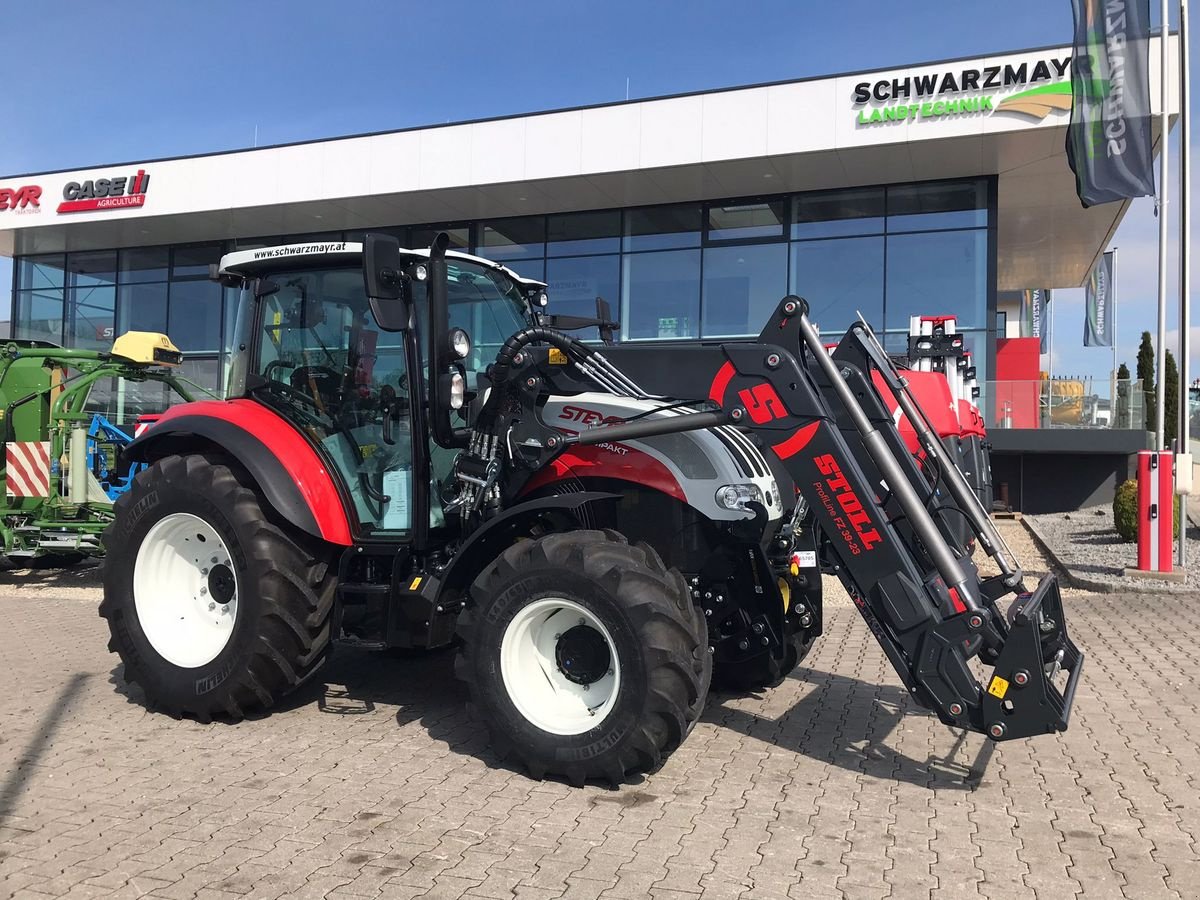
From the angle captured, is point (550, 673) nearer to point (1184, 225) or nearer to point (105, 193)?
point (1184, 225)

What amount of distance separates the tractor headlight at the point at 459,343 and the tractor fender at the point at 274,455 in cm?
100

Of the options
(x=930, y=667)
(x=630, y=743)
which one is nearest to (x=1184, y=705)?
(x=930, y=667)

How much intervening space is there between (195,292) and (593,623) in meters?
21.4

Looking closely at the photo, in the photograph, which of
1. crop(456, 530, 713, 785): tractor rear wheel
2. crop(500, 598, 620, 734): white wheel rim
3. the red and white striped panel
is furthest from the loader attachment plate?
the red and white striped panel

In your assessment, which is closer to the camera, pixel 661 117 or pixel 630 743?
pixel 630 743

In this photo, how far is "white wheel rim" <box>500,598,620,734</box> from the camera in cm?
442

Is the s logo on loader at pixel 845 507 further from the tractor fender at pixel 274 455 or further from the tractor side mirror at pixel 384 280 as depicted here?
the tractor fender at pixel 274 455

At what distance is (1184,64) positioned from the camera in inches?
478

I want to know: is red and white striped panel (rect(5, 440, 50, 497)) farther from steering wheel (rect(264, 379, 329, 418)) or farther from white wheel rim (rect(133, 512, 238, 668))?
steering wheel (rect(264, 379, 329, 418))

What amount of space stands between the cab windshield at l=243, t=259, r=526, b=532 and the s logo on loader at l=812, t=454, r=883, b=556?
190 cm

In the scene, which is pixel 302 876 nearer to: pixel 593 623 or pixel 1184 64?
pixel 593 623

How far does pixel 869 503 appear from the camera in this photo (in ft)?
13.7

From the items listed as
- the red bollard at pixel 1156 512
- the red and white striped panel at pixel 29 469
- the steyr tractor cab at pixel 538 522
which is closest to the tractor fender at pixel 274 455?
the steyr tractor cab at pixel 538 522

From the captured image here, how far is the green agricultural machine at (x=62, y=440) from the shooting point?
9938mm
